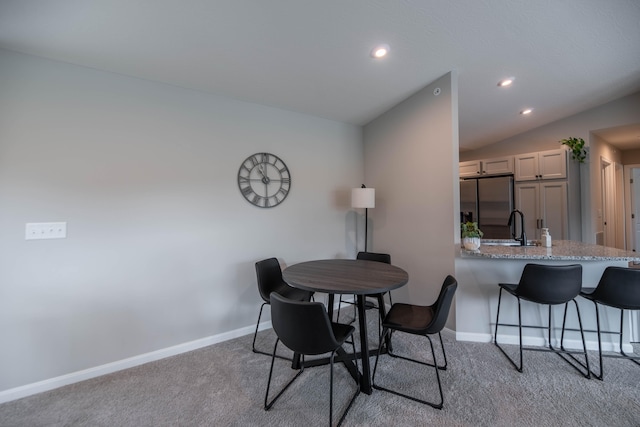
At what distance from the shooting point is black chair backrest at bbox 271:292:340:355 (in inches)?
58.8

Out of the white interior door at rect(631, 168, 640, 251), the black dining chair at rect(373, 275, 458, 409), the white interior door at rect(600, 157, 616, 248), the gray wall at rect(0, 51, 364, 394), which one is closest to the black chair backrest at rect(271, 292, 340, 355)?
the black dining chair at rect(373, 275, 458, 409)

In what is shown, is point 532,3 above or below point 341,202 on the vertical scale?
above

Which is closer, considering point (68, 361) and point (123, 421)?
point (123, 421)

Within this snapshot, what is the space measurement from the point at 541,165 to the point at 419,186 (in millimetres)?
2646

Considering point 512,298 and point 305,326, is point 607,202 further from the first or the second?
point 305,326

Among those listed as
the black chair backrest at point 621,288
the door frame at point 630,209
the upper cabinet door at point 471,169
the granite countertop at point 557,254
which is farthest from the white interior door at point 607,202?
the black chair backrest at point 621,288

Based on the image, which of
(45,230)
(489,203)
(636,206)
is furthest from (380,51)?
(636,206)

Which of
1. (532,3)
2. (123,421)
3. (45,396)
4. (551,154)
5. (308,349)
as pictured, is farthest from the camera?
(551,154)

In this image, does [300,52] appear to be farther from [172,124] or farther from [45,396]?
[45,396]

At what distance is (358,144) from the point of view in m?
3.88

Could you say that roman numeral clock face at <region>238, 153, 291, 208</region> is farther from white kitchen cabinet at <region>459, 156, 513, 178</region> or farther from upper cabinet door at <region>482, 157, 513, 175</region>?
upper cabinet door at <region>482, 157, 513, 175</region>

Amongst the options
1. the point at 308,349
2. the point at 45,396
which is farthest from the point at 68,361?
the point at 308,349

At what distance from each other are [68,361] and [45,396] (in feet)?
0.75

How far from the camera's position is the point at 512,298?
8.47 ft
